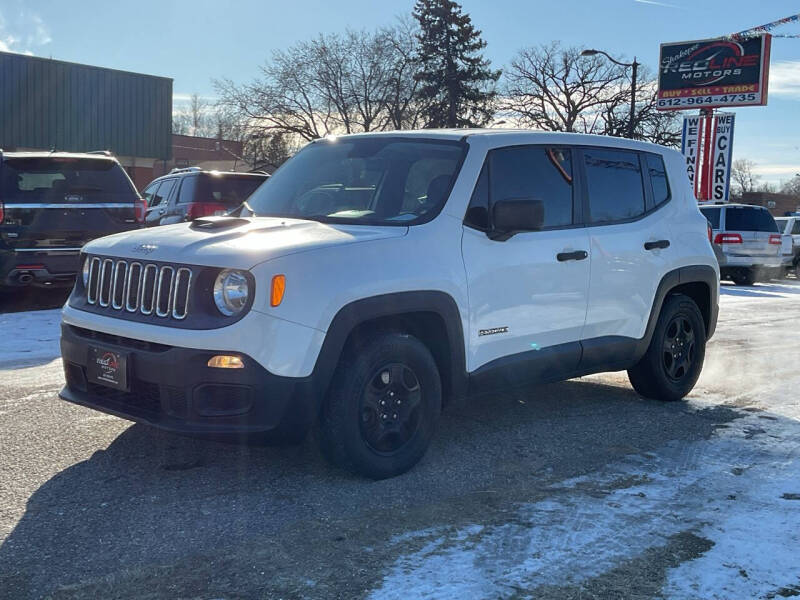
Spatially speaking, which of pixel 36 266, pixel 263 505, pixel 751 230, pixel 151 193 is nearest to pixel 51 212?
pixel 36 266

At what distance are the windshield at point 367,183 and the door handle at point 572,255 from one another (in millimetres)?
869

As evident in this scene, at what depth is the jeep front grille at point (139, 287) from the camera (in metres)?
3.92

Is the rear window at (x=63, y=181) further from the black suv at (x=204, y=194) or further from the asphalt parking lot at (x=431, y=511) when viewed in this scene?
the asphalt parking lot at (x=431, y=511)

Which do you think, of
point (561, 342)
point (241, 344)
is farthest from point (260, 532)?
point (561, 342)

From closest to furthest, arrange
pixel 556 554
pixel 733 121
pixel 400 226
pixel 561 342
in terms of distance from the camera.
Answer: pixel 556 554 < pixel 400 226 < pixel 561 342 < pixel 733 121

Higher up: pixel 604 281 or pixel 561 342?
pixel 604 281

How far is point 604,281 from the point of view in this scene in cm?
542

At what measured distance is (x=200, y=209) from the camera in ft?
38.1

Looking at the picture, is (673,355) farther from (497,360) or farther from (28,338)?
(28,338)

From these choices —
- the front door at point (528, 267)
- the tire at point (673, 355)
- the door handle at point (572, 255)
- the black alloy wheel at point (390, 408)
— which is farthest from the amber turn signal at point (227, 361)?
the tire at point (673, 355)

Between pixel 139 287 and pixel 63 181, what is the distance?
20.9ft

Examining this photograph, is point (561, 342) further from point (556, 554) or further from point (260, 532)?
point (260, 532)

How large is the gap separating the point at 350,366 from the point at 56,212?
6801 millimetres

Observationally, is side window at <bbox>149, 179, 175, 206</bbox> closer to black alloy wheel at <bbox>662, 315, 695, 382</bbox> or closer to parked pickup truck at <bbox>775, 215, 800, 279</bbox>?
black alloy wheel at <bbox>662, 315, 695, 382</bbox>
